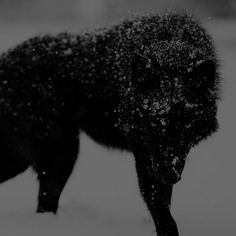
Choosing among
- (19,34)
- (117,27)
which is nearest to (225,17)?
(19,34)

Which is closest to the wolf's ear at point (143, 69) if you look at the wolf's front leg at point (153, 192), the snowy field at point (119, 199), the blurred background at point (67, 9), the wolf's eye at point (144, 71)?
the wolf's eye at point (144, 71)

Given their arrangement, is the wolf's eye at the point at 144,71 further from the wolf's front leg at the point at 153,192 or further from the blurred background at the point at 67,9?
the blurred background at the point at 67,9

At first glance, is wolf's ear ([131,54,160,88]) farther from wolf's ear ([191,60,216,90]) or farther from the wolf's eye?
wolf's ear ([191,60,216,90])

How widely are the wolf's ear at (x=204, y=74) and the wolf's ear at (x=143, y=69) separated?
0.27 metres

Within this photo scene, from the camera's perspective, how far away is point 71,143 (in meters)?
5.01

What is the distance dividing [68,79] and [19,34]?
44.4 ft

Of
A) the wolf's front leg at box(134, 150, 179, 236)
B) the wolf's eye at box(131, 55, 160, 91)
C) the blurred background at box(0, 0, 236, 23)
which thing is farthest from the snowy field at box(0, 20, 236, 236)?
the blurred background at box(0, 0, 236, 23)

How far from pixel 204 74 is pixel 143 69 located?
41 centimetres

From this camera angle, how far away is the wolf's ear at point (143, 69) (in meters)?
3.83

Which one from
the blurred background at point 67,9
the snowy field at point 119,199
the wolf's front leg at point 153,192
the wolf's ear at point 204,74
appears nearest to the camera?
the wolf's ear at point 204,74

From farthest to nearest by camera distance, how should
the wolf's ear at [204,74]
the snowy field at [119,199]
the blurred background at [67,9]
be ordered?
the blurred background at [67,9]
the snowy field at [119,199]
the wolf's ear at [204,74]

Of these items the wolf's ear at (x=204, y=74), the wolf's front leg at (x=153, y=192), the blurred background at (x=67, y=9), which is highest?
the blurred background at (x=67, y=9)

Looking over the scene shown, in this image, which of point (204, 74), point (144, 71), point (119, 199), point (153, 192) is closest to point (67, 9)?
point (119, 199)

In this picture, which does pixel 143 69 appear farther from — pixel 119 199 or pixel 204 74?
pixel 119 199
